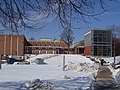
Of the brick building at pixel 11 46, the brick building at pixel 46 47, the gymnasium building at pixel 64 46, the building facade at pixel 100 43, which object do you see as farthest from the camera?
the brick building at pixel 46 47

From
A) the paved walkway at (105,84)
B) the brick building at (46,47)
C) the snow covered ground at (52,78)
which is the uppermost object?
the brick building at (46,47)

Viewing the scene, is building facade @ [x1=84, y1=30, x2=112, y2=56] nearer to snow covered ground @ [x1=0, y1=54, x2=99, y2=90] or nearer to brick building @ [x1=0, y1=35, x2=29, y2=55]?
brick building @ [x1=0, y1=35, x2=29, y2=55]

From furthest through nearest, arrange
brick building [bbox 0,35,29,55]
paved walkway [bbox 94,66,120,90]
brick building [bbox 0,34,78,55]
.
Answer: brick building [bbox 0,34,78,55]
brick building [bbox 0,35,29,55]
paved walkway [bbox 94,66,120,90]

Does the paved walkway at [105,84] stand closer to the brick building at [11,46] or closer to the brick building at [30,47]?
the brick building at [30,47]

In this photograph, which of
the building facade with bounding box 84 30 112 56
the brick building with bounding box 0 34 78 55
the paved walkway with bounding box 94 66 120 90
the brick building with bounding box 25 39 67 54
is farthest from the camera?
the brick building with bounding box 25 39 67 54

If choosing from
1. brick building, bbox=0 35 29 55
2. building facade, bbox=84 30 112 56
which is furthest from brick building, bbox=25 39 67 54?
building facade, bbox=84 30 112 56

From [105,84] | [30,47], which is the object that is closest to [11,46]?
[30,47]

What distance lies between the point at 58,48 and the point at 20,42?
18.5 meters

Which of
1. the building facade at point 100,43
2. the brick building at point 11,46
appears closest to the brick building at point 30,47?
the brick building at point 11,46

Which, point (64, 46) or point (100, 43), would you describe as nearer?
point (100, 43)

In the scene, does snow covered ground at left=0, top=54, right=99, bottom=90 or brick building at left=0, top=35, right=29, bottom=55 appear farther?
brick building at left=0, top=35, right=29, bottom=55

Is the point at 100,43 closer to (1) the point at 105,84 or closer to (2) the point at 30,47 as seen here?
(2) the point at 30,47

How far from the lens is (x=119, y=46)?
107m

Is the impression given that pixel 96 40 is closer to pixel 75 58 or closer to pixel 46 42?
pixel 75 58
